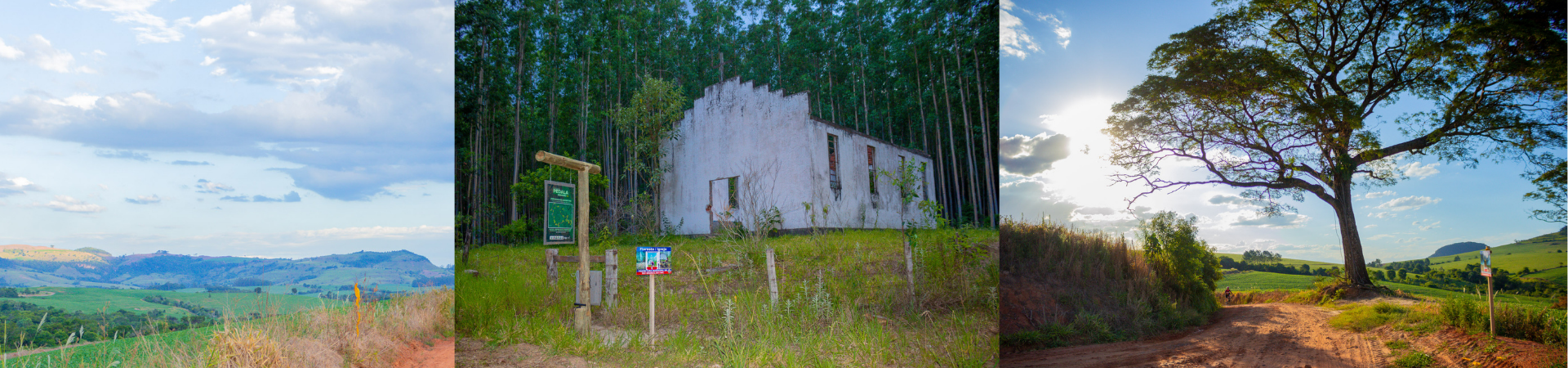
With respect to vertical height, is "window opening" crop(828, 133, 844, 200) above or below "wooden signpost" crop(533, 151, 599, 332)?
above

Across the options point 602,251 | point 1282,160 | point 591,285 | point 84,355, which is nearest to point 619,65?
point 602,251

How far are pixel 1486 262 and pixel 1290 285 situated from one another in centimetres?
103

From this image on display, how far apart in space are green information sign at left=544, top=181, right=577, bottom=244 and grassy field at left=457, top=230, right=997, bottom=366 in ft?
2.18

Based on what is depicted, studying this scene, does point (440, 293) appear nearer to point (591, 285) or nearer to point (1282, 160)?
point (591, 285)

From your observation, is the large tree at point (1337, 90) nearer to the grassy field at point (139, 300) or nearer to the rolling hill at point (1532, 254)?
the rolling hill at point (1532, 254)

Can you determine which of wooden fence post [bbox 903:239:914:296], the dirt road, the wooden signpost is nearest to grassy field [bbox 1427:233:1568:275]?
the dirt road

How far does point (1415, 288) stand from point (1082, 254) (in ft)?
7.84

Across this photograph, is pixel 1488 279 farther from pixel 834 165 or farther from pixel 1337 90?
pixel 834 165

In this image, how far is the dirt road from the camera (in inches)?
122

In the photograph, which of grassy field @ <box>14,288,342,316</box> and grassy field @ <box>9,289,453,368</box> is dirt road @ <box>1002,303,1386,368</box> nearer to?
grassy field @ <box>9,289,453,368</box>

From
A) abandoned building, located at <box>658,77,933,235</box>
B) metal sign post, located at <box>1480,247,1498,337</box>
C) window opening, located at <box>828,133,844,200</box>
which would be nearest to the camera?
metal sign post, located at <box>1480,247,1498,337</box>

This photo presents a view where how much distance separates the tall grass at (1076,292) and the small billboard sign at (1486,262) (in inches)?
71.5

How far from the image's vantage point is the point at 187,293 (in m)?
2.98

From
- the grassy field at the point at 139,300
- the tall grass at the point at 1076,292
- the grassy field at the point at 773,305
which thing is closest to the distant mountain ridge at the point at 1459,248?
the tall grass at the point at 1076,292
